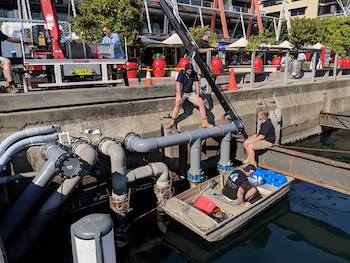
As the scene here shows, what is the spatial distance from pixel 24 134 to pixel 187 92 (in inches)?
182

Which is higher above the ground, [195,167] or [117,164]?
[117,164]

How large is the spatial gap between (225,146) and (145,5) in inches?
1021

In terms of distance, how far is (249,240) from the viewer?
21.8 ft

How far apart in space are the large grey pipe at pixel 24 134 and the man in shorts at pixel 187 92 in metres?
3.06

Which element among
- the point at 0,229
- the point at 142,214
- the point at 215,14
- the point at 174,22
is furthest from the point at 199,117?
the point at 215,14

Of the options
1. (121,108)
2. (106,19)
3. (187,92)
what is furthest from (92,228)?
(106,19)

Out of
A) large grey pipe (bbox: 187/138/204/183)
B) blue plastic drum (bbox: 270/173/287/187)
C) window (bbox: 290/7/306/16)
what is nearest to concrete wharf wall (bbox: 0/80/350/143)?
large grey pipe (bbox: 187/138/204/183)

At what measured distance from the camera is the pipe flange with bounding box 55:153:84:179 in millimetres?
5449

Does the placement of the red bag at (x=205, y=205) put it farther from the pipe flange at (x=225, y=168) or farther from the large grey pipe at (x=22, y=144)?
the large grey pipe at (x=22, y=144)

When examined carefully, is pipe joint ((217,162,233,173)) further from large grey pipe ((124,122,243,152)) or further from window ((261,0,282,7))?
window ((261,0,282,7))

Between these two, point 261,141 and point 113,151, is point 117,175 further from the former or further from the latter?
point 261,141

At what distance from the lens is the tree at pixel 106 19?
18.5 metres

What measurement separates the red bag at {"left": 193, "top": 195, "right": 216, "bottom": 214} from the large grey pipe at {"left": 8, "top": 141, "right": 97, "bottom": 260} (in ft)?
8.29

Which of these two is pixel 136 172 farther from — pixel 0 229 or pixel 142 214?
pixel 0 229
